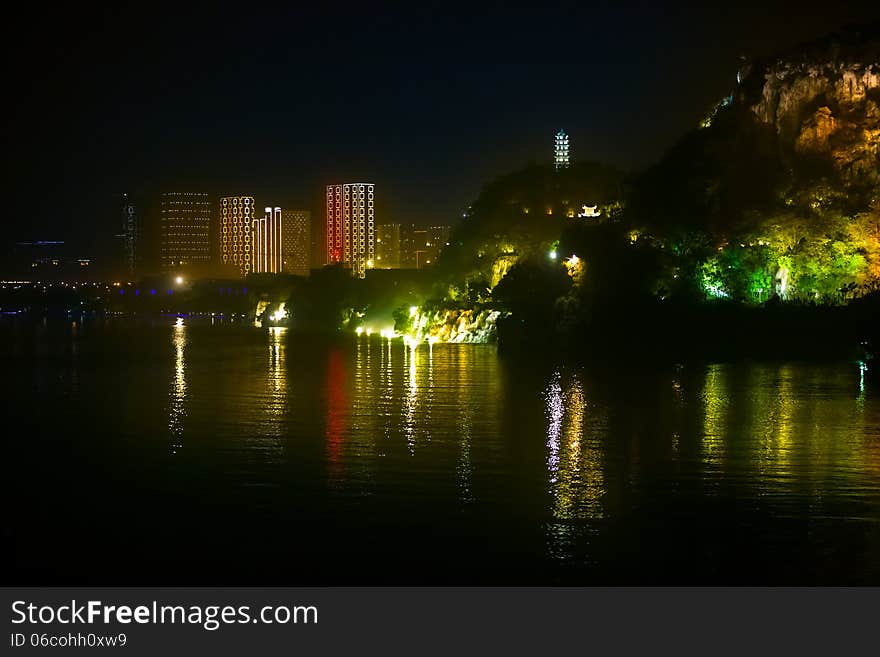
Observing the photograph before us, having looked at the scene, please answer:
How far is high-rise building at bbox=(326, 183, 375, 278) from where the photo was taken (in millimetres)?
174125

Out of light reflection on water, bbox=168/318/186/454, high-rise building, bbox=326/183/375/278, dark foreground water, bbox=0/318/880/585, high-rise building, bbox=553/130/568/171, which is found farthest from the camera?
high-rise building, bbox=326/183/375/278

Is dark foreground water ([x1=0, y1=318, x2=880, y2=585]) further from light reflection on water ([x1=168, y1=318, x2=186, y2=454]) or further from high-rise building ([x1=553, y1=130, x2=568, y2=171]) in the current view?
high-rise building ([x1=553, y1=130, x2=568, y2=171])

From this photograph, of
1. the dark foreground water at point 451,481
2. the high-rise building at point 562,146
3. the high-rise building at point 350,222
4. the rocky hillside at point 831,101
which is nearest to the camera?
the dark foreground water at point 451,481

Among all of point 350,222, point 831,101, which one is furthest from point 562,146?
point 831,101

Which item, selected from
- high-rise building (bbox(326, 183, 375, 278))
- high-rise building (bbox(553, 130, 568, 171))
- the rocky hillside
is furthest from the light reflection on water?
high-rise building (bbox(326, 183, 375, 278))

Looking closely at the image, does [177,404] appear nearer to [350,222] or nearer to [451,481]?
[451,481]

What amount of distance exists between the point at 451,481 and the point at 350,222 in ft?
520

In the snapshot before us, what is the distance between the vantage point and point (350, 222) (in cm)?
17562

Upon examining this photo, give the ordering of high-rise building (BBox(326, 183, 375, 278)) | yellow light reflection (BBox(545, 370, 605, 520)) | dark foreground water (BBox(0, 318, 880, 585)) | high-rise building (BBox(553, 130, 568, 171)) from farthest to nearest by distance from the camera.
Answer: high-rise building (BBox(326, 183, 375, 278)) → high-rise building (BBox(553, 130, 568, 171)) → yellow light reflection (BBox(545, 370, 605, 520)) → dark foreground water (BBox(0, 318, 880, 585))

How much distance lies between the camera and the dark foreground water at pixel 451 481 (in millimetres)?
14008

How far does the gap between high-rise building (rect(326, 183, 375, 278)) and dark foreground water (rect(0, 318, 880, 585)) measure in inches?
5401

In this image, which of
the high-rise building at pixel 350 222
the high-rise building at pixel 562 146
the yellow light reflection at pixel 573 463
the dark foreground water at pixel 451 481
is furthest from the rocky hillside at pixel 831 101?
the high-rise building at pixel 350 222

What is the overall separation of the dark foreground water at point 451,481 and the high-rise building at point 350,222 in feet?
450

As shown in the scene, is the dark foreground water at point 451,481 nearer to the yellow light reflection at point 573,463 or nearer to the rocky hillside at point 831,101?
the yellow light reflection at point 573,463
